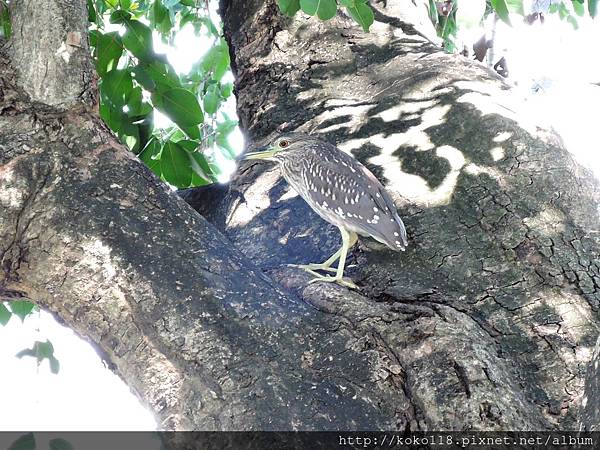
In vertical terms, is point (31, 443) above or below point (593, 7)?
below

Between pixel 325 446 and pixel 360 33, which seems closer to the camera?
pixel 325 446

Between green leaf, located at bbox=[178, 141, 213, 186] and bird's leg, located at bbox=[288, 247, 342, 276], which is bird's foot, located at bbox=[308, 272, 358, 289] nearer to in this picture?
bird's leg, located at bbox=[288, 247, 342, 276]

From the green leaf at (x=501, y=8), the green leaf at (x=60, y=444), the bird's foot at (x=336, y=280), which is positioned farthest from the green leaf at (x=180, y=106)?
the green leaf at (x=60, y=444)

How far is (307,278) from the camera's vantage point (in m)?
2.82

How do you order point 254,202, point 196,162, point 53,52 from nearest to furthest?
point 53,52, point 254,202, point 196,162

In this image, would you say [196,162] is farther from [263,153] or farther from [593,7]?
[593,7]

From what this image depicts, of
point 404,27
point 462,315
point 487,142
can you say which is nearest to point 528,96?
point 487,142

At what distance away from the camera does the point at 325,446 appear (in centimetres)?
215

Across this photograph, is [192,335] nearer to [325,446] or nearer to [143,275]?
[143,275]

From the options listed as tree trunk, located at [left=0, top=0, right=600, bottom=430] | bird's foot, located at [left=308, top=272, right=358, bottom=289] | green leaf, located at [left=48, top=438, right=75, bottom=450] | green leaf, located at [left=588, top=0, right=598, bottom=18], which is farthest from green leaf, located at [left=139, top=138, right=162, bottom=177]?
green leaf, located at [left=588, top=0, right=598, bottom=18]

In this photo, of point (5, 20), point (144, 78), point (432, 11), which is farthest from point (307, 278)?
point (432, 11)

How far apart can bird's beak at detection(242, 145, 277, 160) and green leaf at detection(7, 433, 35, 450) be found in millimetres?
1551

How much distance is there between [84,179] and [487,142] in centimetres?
156

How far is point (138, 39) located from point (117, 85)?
0.22 m
